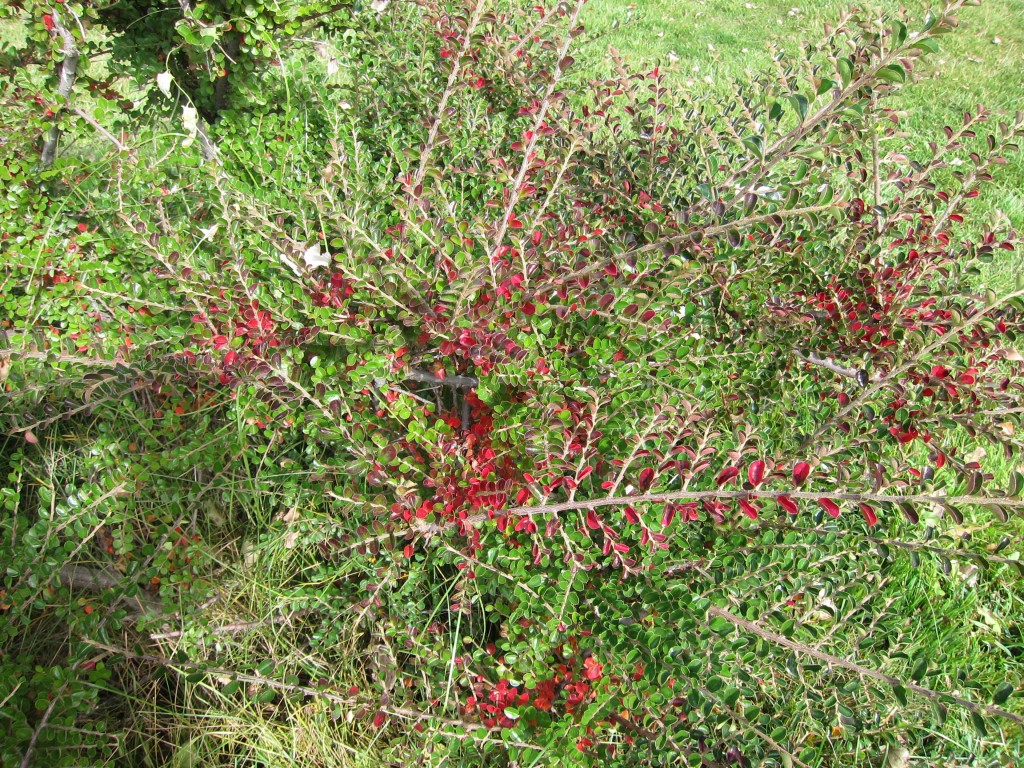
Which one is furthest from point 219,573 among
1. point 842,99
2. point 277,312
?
point 842,99

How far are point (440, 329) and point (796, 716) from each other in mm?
1238

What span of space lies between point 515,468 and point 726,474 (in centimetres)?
54

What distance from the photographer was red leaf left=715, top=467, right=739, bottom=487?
1.55m

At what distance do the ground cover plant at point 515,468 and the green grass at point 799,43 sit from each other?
8.19 feet

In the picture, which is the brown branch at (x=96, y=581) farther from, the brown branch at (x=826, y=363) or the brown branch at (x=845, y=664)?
the brown branch at (x=826, y=363)

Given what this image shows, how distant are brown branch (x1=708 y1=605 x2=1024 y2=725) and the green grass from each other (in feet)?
10.4

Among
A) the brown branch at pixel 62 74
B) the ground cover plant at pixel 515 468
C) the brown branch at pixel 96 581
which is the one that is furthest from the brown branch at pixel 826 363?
the brown branch at pixel 62 74

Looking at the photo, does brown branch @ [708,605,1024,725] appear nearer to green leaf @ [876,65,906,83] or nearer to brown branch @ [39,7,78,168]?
green leaf @ [876,65,906,83]

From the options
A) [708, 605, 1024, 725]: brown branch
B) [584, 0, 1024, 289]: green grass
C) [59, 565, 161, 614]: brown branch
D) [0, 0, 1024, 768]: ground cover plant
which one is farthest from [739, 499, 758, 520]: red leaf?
[584, 0, 1024, 289]: green grass

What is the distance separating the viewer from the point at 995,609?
90.0 inches

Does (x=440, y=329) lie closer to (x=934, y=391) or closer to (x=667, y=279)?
(x=667, y=279)

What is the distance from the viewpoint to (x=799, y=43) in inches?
227

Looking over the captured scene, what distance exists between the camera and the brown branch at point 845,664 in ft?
4.88

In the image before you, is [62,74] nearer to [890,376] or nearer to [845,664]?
[890,376]
